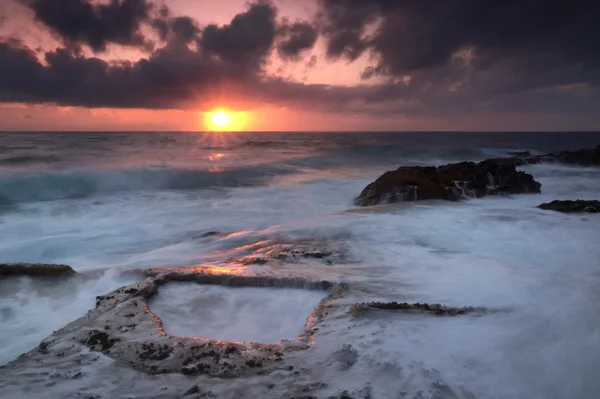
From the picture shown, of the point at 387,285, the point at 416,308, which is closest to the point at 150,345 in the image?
the point at 416,308

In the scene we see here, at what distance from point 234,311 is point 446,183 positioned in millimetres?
8975

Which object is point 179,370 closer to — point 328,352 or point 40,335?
point 328,352

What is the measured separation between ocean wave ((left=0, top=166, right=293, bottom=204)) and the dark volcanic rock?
969cm

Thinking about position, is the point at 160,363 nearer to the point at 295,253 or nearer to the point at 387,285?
the point at 387,285

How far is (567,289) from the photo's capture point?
4.47 meters

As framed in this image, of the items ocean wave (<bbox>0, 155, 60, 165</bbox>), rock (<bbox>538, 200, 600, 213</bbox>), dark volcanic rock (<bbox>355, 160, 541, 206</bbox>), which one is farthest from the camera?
ocean wave (<bbox>0, 155, 60, 165</bbox>)

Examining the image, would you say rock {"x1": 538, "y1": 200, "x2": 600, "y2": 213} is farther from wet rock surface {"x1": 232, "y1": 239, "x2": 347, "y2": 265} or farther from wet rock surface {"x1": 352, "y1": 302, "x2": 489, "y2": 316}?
wet rock surface {"x1": 352, "y1": 302, "x2": 489, "y2": 316}

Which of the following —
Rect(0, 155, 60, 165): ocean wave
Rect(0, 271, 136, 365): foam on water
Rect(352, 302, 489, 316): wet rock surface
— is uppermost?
Rect(0, 155, 60, 165): ocean wave

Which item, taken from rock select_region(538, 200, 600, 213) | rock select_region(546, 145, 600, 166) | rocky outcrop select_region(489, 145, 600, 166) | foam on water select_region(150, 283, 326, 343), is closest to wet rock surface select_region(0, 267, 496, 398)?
foam on water select_region(150, 283, 326, 343)

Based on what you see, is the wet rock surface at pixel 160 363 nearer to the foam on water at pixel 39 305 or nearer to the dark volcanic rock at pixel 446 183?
the foam on water at pixel 39 305

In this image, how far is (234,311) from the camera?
152 inches

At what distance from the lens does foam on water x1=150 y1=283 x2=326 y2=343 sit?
11.3 feet

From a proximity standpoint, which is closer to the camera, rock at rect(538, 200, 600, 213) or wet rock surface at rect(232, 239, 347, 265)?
wet rock surface at rect(232, 239, 347, 265)

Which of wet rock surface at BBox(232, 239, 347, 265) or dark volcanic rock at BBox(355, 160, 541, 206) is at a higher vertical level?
dark volcanic rock at BBox(355, 160, 541, 206)
